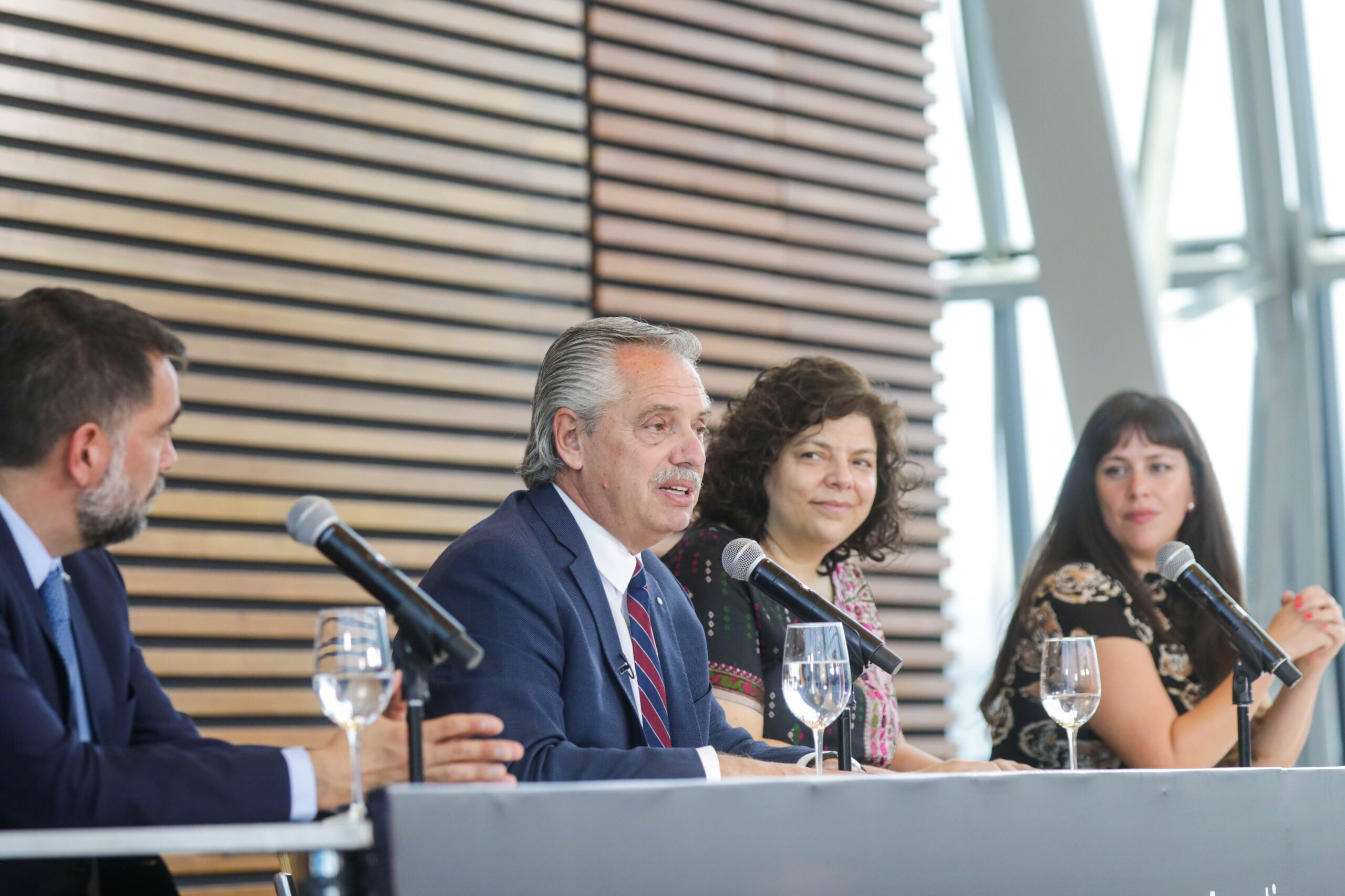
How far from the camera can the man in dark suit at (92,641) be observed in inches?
74.5

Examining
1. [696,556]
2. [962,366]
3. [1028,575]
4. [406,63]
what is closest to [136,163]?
Result: [406,63]

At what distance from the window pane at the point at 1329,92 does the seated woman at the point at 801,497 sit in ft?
18.4

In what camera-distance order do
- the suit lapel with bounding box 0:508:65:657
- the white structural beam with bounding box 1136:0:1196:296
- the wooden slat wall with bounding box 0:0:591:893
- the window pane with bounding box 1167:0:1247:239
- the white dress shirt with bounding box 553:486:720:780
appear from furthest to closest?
1. the window pane with bounding box 1167:0:1247:239
2. the white structural beam with bounding box 1136:0:1196:296
3. the wooden slat wall with bounding box 0:0:591:893
4. the white dress shirt with bounding box 553:486:720:780
5. the suit lapel with bounding box 0:508:65:657

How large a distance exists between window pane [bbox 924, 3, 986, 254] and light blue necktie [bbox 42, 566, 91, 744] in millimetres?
7023

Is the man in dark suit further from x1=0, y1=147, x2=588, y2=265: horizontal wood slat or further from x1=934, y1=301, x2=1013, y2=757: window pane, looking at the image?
x1=934, y1=301, x2=1013, y2=757: window pane

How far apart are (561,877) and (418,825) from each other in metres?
0.17

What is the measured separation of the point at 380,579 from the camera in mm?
1764

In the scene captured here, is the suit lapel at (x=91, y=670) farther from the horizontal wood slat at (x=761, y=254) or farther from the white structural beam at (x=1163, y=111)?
the white structural beam at (x=1163, y=111)

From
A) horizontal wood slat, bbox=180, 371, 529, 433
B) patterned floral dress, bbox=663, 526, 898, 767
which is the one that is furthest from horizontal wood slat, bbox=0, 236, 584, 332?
patterned floral dress, bbox=663, 526, 898, 767

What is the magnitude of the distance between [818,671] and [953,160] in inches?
276

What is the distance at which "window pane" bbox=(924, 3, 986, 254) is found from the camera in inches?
342

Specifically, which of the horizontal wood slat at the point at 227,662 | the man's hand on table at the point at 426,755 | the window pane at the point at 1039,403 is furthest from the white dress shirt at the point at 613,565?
the window pane at the point at 1039,403

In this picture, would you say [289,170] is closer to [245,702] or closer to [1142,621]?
[245,702]

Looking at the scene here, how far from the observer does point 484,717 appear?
1.90m
